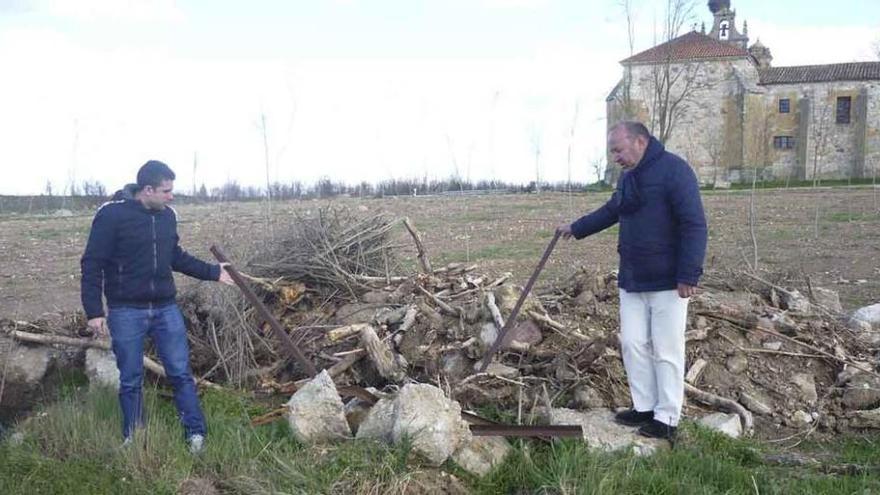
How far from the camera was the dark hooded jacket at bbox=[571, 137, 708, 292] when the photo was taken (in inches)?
171

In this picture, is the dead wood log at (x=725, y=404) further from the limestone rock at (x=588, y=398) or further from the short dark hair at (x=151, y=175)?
the short dark hair at (x=151, y=175)

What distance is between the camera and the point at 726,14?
57.1 metres

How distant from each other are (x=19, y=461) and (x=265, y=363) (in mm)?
2315

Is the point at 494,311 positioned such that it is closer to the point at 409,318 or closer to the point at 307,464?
the point at 409,318

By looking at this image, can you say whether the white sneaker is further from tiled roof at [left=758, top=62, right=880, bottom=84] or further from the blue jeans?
tiled roof at [left=758, top=62, right=880, bottom=84]

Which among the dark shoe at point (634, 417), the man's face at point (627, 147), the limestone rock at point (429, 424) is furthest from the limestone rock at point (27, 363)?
the man's face at point (627, 147)

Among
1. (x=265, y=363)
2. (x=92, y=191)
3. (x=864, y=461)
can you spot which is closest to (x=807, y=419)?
(x=864, y=461)

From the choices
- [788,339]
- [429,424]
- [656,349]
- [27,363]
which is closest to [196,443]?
[429,424]

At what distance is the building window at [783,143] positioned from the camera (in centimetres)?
4559

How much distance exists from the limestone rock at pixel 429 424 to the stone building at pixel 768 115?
40223 millimetres

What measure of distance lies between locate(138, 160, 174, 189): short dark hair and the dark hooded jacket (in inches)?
109

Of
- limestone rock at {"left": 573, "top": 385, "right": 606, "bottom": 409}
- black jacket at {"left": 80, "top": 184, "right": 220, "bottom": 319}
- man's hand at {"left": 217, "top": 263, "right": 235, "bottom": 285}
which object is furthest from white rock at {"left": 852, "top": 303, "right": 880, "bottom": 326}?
black jacket at {"left": 80, "top": 184, "right": 220, "bottom": 319}

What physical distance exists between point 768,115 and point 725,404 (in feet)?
145

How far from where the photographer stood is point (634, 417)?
15.7ft
